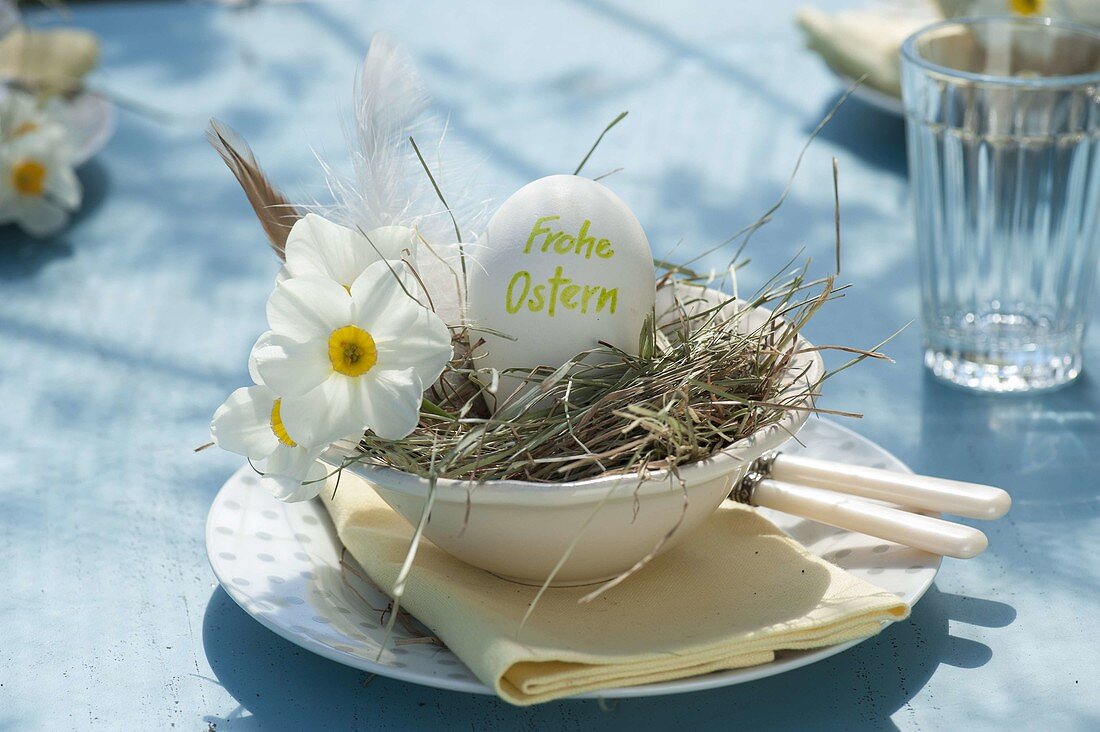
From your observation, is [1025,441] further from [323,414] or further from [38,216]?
[38,216]

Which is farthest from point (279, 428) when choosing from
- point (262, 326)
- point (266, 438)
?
point (262, 326)

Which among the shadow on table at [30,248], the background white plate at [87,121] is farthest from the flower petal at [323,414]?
the background white plate at [87,121]

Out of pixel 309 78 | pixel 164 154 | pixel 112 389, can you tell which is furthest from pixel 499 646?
pixel 309 78

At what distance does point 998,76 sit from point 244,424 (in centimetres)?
56

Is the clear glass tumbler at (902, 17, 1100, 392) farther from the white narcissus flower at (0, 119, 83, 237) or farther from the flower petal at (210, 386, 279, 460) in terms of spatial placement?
the white narcissus flower at (0, 119, 83, 237)

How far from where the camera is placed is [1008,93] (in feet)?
2.53

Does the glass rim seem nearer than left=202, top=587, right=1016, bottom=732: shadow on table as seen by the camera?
No

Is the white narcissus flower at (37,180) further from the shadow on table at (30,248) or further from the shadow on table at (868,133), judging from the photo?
the shadow on table at (868,133)

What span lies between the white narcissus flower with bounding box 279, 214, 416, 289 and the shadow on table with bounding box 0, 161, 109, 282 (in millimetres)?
580

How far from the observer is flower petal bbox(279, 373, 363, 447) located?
49 centimetres

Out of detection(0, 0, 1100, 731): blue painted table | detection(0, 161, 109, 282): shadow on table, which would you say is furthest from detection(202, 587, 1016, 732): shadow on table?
detection(0, 161, 109, 282): shadow on table

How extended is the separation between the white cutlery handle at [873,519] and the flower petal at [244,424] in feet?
0.79

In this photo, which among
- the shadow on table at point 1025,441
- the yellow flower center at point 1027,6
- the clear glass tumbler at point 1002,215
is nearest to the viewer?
the shadow on table at point 1025,441

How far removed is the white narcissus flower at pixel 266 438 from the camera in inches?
20.4
